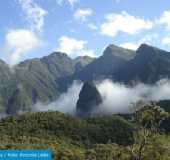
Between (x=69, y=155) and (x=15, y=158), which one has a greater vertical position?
(x=69, y=155)

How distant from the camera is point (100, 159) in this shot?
16175cm

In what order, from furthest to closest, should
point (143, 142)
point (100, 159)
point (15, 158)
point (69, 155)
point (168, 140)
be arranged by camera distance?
point (69, 155), point (100, 159), point (168, 140), point (143, 142), point (15, 158)

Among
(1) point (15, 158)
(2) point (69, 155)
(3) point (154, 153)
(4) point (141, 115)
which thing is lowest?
(1) point (15, 158)

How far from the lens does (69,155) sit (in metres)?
179

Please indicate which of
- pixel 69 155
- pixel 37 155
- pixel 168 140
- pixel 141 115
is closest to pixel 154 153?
pixel 168 140

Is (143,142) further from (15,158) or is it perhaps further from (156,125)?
(15,158)

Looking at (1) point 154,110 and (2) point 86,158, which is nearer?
(1) point 154,110

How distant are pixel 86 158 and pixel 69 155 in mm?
12451

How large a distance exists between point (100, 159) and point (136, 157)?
93514mm

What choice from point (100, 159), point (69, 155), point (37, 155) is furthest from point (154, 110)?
point (69, 155)

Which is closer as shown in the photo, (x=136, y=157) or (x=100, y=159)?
(x=136, y=157)

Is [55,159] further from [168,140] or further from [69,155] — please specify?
[168,140]

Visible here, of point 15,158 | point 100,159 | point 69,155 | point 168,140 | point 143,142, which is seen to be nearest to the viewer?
point 15,158

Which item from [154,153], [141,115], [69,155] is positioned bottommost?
[154,153]
